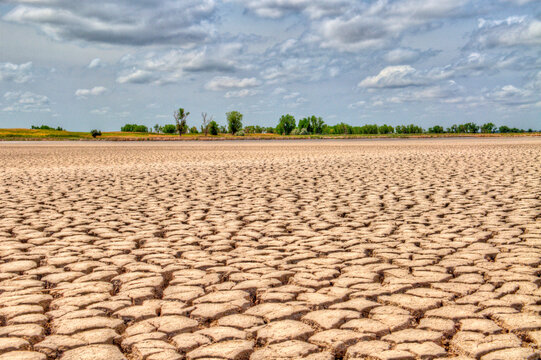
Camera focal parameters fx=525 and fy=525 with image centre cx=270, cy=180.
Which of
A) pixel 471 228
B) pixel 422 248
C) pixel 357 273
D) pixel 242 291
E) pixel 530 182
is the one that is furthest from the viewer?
pixel 530 182

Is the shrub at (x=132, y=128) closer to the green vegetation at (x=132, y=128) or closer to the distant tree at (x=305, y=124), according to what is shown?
the green vegetation at (x=132, y=128)

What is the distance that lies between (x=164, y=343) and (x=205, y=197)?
5634 mm

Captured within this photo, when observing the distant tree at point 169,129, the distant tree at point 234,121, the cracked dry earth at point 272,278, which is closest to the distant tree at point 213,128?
the distant tree at point 234,121

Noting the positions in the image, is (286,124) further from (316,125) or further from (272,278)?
(272,278)

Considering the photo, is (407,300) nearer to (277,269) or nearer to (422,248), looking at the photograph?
(277,269)

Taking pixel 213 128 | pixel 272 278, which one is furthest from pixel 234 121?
pixel 272 278

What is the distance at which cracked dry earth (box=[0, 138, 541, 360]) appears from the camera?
2541 mm

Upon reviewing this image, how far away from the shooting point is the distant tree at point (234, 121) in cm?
10712

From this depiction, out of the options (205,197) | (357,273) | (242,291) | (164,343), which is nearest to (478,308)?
(357,273)

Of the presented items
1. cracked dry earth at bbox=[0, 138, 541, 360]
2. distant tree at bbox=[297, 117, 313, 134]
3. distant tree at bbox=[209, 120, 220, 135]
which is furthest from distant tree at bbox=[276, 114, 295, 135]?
cracked dry earth at bbox=[0, 138, 541, 360]

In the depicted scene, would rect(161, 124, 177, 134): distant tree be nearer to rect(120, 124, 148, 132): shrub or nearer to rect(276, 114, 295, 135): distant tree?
rect(120, 124, 148, 132): shrub

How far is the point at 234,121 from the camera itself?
4222 inches

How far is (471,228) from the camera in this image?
17.7ft

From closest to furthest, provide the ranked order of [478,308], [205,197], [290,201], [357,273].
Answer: [478,308] → [357,273] → [290,201] → [205,197]
